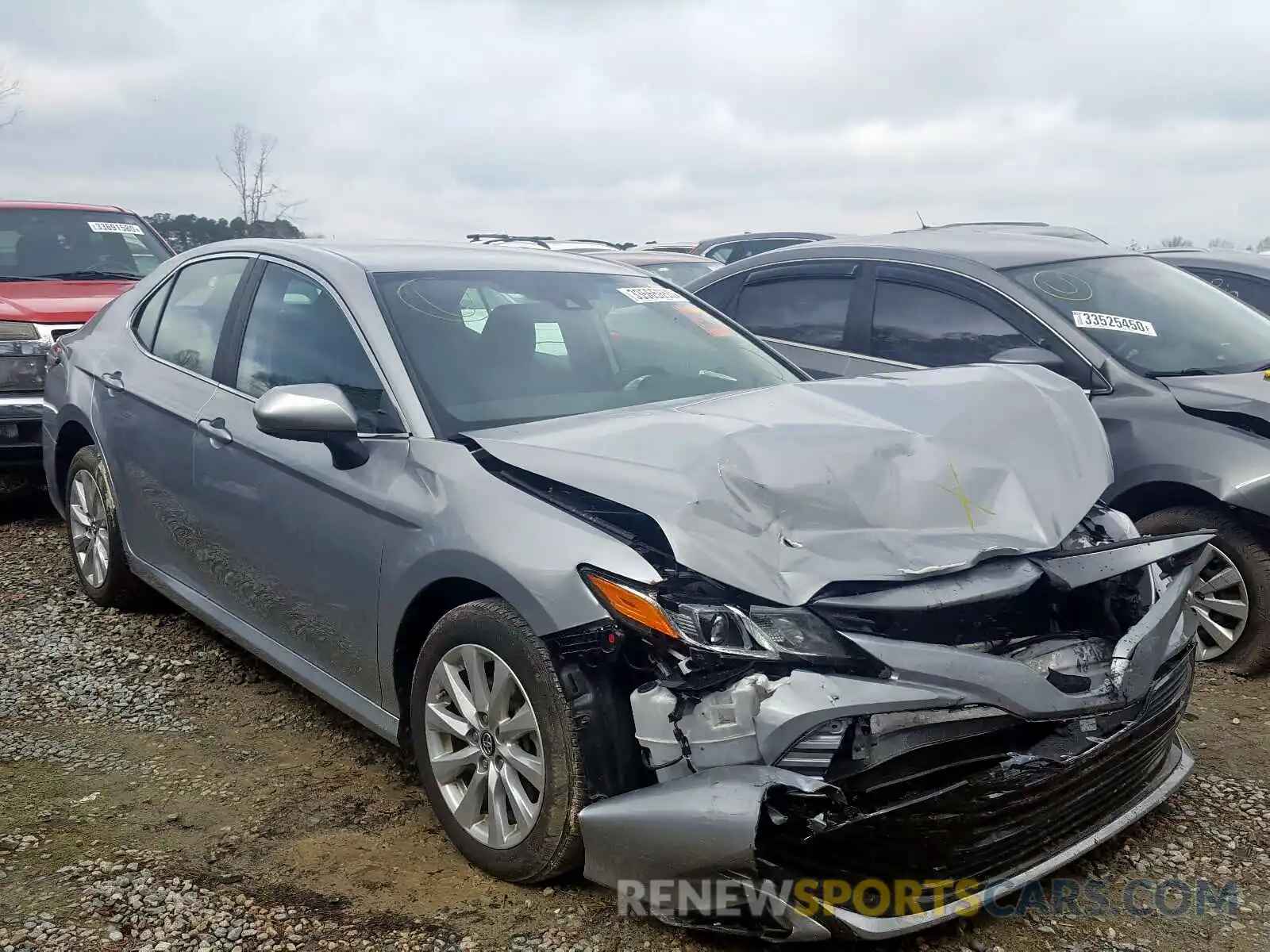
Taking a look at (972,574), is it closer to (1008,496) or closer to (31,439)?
(1008,496)

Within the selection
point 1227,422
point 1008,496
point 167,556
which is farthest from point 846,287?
point 167,556

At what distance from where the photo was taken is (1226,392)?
449 centimetres

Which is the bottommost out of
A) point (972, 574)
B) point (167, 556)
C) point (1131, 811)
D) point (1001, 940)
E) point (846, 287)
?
point (1001, 940)

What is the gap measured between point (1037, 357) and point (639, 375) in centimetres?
189

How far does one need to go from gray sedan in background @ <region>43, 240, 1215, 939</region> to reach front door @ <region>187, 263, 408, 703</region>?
0.01 m

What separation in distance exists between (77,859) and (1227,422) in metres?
4.08

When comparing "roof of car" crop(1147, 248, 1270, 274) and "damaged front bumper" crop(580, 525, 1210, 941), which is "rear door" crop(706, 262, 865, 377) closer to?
"damaged front bumper" crop(580, 525, 1210, 941)

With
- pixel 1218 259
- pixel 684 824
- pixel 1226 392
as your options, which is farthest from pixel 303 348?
pixel 1218 259

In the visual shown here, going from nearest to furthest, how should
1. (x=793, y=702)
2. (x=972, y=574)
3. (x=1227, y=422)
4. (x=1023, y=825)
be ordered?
1. (x=793, y=702)
2. (x=1023, y=825)
3. (x=972, y=574)
4. (x=1227, y=422)

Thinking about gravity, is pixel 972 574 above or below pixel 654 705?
above

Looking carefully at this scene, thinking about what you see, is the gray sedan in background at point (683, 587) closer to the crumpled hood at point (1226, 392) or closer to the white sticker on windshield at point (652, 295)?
the white sticker on windshield at point (652, 295)

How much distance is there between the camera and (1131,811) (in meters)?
2.88

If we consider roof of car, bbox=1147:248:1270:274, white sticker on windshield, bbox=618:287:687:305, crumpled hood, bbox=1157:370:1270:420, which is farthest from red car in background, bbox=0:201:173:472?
roof of car, bbox=1147:248:1270:274

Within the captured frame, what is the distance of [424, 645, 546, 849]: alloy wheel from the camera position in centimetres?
280
